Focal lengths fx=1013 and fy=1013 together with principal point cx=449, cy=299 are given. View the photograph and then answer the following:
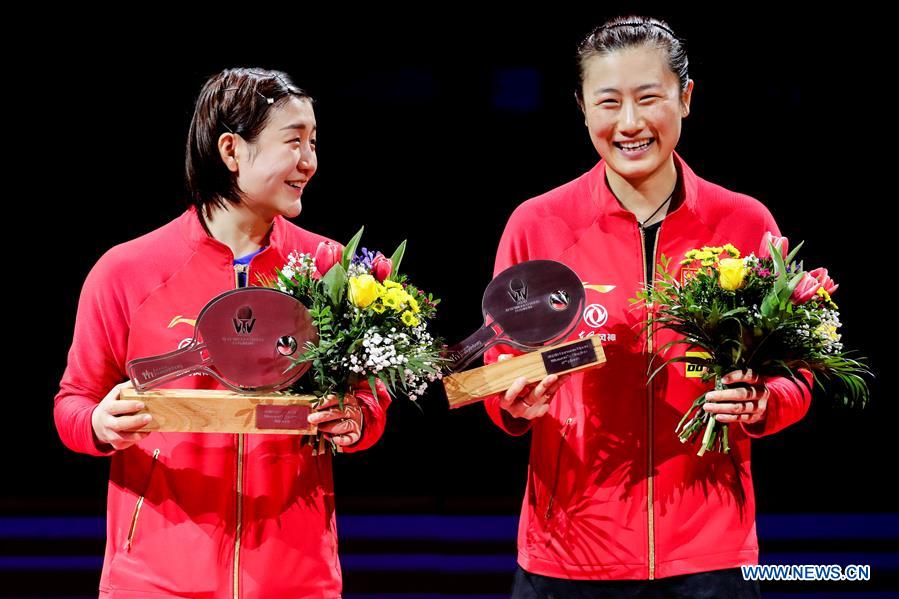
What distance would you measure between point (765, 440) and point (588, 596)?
259cm

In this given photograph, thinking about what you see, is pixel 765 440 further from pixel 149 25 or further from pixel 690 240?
pixel 149 25

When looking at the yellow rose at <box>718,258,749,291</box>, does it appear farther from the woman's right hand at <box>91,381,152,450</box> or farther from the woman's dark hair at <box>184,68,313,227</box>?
the woman's right hand at <box>91,381,152,450</box>

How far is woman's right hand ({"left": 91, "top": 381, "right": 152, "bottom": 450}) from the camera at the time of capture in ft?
7.29

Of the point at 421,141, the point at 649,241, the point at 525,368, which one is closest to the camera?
the point at 525,368

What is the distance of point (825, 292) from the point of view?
2.27 meters

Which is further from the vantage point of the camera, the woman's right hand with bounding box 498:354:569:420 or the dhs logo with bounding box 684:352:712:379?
the dhs logo with bounding box 684:352:712:379

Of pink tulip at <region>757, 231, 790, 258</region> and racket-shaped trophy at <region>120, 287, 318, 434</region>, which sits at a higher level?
pink tulip at <region>757, 231, 790, 258</region>

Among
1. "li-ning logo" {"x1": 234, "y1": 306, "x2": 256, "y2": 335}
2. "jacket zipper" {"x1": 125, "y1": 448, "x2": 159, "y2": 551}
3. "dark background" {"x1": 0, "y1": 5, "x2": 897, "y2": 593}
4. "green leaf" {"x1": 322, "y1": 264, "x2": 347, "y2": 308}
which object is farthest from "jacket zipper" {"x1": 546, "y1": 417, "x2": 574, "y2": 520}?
"dark background" {"x1": 0, "y1": 5, "x2": 897, "y2": 593}

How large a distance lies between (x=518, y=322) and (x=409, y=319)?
0.29 m

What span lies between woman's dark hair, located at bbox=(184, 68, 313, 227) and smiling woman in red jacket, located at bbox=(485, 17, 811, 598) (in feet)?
2.29

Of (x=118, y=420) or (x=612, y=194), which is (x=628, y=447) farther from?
(x=118, y=420)

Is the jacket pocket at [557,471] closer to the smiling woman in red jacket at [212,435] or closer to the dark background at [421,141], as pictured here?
the smiling woman in red jacket at [212,435]

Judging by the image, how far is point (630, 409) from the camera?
2461mm

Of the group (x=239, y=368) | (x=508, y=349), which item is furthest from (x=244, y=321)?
(x=508, y=349)
